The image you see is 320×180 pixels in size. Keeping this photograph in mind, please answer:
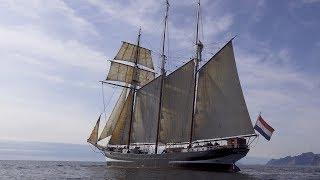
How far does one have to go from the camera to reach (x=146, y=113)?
89375mm

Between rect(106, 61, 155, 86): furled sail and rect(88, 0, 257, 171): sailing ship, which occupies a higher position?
rect(106, 61, 155, 86): furled sail

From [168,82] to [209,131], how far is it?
14.5 metres

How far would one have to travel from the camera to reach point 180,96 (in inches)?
3258

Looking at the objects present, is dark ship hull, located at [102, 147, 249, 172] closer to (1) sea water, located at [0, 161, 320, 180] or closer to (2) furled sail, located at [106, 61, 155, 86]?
(1) sea water, located at [0, 161, 320, 180]

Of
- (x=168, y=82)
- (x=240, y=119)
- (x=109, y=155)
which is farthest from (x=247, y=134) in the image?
(x=109, y=155)

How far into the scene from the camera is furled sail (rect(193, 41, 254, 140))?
71.4 meters

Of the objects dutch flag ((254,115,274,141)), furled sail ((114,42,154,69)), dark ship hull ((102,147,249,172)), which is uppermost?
furled sail ((114,42,154,69))

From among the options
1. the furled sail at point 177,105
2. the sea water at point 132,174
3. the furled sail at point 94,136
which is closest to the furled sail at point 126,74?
the furled sail at point 94,136

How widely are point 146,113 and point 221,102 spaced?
66.3 ft

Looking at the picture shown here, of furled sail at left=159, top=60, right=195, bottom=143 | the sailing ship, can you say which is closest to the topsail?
the sailing ship

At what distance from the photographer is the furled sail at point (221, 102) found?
234 feet

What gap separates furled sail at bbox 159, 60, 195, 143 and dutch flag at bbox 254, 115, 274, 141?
1413cm

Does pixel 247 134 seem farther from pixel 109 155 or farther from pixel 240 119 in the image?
pixel 109 155

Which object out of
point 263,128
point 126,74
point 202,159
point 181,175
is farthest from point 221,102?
point 126,74
